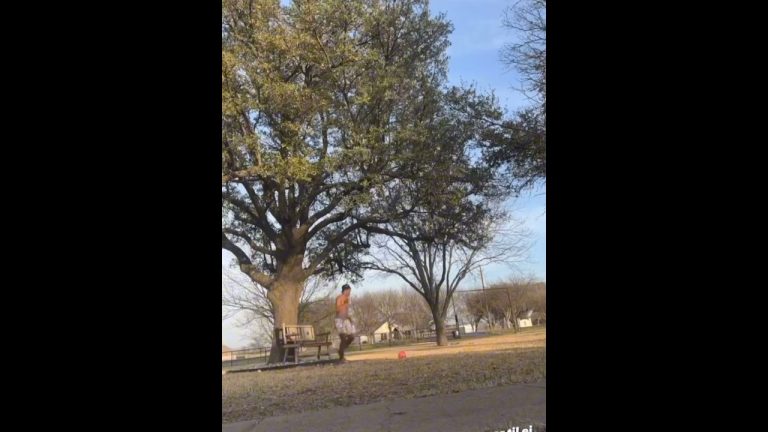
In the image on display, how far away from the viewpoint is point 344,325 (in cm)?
814

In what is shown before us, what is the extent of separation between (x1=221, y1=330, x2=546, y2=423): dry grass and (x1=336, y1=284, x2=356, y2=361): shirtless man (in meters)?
0.20

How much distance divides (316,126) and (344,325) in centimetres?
297

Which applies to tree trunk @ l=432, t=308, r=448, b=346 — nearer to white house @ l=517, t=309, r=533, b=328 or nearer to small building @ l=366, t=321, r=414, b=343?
small building @ l=366, t=321, r=414, b=343

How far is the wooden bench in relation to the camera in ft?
26.7

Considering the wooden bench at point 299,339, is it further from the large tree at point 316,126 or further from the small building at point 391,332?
the small building at point 391,332

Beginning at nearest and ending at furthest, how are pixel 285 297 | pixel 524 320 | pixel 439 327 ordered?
1. pixel 285 297
2. pixel 439 327
3. pixel 524 320

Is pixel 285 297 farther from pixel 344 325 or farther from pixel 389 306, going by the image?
pixel 389 306

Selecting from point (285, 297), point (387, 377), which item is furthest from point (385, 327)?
point (285, 297)
